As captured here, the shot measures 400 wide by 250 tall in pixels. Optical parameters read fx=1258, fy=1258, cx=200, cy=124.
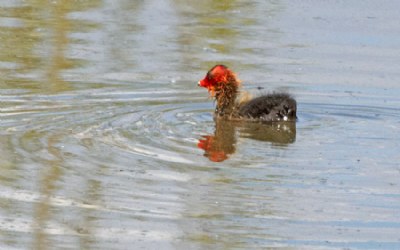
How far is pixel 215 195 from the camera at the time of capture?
7.59 metres

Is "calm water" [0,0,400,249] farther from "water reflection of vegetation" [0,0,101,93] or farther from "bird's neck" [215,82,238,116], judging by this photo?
"bird's neck" [215,82,238,116]

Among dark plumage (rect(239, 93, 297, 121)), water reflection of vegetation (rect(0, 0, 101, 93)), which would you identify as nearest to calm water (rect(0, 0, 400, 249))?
water reflection of vegetation (rect(0, 0, 101, 93))

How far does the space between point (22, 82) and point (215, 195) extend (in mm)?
3895

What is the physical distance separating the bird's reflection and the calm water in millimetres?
30

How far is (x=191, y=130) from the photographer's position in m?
9.74

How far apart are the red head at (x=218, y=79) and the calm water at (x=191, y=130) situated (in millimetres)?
222

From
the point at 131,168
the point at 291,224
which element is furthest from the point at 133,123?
the point at 291,224

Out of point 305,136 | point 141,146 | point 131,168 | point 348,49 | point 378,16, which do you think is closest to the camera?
point 131,168

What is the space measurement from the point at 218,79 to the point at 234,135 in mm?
939

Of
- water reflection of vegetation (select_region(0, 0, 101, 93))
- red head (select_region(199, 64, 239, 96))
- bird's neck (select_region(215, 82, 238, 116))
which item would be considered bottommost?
water reflection of vegetation (select_region(0, 0, 101, 93))

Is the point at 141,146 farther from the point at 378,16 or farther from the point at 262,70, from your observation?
the point at 378,16

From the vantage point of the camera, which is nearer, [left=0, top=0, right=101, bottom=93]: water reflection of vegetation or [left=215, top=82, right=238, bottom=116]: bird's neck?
[left=215, top=82, right=238, bottom=116]: bird's neck

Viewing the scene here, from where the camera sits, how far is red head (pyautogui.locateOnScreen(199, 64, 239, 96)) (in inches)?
421

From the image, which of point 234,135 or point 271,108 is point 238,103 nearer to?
point 271,108
